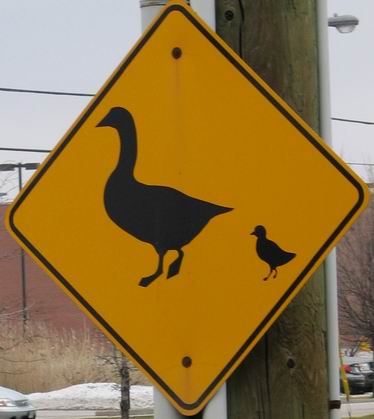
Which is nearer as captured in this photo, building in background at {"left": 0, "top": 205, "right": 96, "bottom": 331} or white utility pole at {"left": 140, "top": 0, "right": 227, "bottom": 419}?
white utility pole at {"left": 140, "top": 0, "right": 227, "bottom": 419}

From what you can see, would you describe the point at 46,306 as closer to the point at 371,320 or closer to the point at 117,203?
the point at 371,320

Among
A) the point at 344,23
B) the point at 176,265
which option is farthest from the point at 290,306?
the point at 344,23

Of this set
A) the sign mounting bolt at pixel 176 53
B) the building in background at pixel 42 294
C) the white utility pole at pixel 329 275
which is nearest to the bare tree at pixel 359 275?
the building in background at pixel 42 294

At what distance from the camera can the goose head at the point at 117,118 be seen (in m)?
2.97

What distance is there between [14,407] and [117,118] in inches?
591

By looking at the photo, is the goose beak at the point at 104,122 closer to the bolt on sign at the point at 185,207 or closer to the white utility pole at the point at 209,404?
the bolt on sign at the point at 185,207

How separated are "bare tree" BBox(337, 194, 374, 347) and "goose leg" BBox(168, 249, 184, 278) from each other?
74.8 feet

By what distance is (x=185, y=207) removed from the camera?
2908 millimetres

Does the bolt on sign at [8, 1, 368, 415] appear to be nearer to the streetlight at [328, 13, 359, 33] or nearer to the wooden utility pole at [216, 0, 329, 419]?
the wooden utility pole at [216, 0, 329, 419]

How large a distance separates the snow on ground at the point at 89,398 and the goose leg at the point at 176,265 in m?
22.0

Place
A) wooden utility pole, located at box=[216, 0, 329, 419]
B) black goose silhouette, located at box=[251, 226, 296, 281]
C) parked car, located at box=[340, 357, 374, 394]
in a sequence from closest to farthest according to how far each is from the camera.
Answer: black goose silhouette, located at box=[251, 226, 296, 281], wooden utility pole, located at box=[216, 0, 329, 419], parked car, located at box=[340, 357, 374, 394]

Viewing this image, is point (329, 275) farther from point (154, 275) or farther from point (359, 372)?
point (359, 372)

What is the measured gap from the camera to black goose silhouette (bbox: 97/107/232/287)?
2.88m

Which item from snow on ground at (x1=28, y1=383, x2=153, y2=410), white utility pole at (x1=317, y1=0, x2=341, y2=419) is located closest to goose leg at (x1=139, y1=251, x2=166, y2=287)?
white utility pole at (x1=317, y1=0, x2=341, y2=419)
